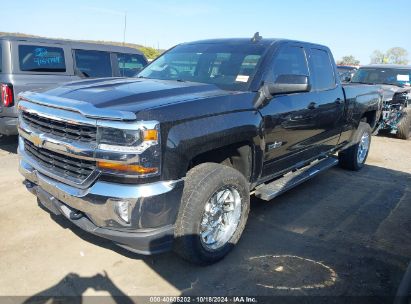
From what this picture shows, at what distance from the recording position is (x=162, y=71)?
14.5 ft

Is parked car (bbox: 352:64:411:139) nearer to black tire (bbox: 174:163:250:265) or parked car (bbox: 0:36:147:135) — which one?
parked car (bbox: 0:36:147:135)

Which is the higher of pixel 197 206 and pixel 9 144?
pixel 197 206

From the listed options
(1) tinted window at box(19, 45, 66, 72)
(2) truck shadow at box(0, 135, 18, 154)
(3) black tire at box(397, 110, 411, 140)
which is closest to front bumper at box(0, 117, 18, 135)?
(2) truck shadow at box(0, 135, 18, 154)

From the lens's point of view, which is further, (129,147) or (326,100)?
(326,100)

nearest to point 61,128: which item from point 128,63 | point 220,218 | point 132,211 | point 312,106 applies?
point 132,211

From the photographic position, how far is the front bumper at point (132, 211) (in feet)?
8.60

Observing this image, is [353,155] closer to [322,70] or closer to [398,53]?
[322,70]

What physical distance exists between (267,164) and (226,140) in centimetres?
87

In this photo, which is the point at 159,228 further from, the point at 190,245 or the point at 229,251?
the point at 229,251

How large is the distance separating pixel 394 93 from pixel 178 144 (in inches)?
315

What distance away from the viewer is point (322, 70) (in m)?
5.02

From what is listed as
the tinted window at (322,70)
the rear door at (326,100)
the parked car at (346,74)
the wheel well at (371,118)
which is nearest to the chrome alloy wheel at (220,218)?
the rear door at (326,100)

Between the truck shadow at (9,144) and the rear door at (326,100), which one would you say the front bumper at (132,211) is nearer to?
the rear door at (326,100)

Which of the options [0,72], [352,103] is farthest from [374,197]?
[0,72]
